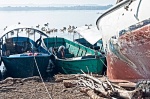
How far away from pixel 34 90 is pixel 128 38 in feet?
13.6

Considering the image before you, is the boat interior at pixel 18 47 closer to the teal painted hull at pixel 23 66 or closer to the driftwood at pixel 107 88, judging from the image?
the teal painted hull at pixel 23 66

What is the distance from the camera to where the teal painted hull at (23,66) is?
13.5m

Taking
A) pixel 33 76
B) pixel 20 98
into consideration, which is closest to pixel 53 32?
pixel 33 76

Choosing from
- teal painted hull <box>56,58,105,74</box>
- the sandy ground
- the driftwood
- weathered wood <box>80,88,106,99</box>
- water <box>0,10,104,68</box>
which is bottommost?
the sandy ground

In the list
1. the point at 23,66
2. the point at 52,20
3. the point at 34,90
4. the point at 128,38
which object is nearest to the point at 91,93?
the point at 128,38

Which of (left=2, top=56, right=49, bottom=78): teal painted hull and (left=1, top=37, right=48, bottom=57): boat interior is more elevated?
(left=1, top=37, right=48, bottom=57): boat interior

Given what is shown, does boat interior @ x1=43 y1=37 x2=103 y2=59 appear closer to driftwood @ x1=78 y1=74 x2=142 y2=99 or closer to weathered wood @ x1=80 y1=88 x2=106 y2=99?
driftwood @ x1=78 y1=74 x2=142 y2=99

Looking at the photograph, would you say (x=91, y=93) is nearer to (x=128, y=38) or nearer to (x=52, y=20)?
(x=128, y=38)

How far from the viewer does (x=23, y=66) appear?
13.5 metres

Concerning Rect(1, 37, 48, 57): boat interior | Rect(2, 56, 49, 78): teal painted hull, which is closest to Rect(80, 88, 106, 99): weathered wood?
Rect(2, 56, 49, 78): teal painted hull

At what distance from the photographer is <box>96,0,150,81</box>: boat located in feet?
25.7

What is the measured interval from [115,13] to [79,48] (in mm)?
7577

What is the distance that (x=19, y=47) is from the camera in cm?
1644

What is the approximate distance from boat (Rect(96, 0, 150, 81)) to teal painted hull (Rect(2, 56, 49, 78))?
4.58 m
